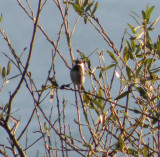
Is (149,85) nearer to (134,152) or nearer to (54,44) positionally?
(134,152)

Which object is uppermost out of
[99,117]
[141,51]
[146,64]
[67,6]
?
[67,6]

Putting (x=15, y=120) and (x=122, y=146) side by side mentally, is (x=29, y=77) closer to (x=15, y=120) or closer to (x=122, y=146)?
(x=15, y=120)

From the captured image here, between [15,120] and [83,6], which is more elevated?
[83,6]

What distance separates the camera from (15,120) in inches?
113

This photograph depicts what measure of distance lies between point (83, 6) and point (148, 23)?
0.55 meters

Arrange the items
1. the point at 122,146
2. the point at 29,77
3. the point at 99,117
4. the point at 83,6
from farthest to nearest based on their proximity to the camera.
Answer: the point at 83,6 → the point at 29,77 → the point at 99,117 → the point at 122,146

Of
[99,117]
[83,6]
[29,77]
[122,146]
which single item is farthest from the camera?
[83,6]

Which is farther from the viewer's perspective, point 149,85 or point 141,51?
point 141,51

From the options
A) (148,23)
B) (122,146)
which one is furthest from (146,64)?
(122,146)

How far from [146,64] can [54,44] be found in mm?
657

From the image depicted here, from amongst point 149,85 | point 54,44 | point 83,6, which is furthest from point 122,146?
point 83,6

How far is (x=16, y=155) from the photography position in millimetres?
2707

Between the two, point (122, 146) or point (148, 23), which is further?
point (148, 23)

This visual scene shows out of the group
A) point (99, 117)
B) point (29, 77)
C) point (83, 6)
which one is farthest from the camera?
point (83, 6)
